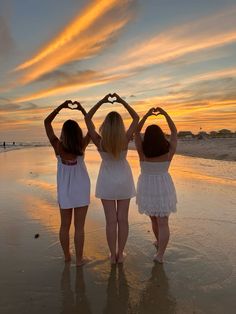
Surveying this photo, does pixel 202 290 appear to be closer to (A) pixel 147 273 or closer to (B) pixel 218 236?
(A) pixel 147 273

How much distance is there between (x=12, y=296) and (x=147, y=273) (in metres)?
1.80

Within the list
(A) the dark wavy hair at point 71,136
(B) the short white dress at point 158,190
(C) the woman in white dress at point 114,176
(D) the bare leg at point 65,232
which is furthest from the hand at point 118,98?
(D) the bare leg at point 65,232

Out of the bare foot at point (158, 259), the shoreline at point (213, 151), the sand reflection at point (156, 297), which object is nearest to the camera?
the sand reflection at point (156, 297)

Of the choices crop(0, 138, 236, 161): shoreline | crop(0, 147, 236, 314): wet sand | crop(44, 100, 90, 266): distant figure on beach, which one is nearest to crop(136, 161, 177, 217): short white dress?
crop(0, 147, 236, 314): wet sand

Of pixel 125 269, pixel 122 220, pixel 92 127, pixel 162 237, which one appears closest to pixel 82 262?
pixel 125 269

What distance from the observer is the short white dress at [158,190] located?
19.5 feet

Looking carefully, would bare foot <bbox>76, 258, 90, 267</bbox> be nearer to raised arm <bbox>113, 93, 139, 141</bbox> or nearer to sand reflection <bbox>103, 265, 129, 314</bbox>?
sand reflection <bbox>103, 265, 129, 314</bbox>

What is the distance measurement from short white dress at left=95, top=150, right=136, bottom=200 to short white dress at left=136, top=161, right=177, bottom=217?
308 mm

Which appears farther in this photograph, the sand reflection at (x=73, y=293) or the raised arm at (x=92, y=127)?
the raised arm at (x=92, y=127)

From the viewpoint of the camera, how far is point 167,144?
19.3 feet

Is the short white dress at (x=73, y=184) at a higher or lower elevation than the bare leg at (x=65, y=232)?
higher

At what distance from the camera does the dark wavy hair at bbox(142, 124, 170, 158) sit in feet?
18.9

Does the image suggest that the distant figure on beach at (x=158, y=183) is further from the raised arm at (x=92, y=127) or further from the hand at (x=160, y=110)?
the raised arm at (x=92, y=127)

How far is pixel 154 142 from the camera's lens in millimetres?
5777
